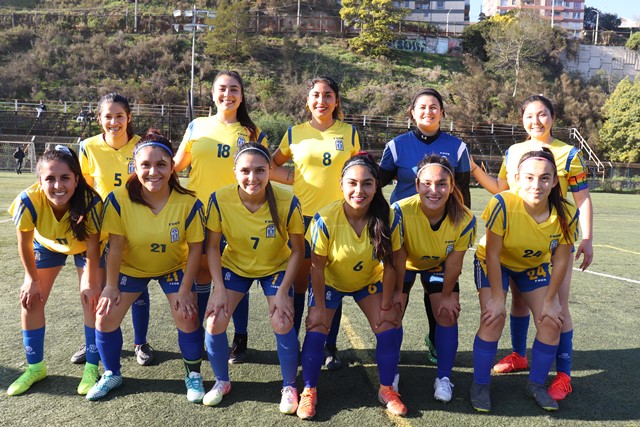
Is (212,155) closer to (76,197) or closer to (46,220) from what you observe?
(76,197)

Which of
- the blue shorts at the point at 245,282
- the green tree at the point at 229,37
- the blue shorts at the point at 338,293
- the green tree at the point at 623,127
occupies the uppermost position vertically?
the green tree at the point at 229,37

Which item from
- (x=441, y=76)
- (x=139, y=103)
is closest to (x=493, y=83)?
(x=441, y=76)

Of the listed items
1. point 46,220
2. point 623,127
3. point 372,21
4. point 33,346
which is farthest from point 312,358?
point 372,21

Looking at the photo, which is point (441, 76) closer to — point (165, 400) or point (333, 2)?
point (333, 2)

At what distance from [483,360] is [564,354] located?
632 mm

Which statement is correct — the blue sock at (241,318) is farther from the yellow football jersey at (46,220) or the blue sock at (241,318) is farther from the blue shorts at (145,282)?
the yellow football jersey at (46,220)

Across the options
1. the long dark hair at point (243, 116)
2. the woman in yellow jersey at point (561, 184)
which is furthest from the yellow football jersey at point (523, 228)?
the long dark hair at point (243, 116)

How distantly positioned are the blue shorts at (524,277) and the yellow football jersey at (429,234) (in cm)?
23

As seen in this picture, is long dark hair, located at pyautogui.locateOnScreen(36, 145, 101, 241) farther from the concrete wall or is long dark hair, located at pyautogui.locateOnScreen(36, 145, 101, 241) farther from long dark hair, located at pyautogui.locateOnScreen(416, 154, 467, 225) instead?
the concrete wall

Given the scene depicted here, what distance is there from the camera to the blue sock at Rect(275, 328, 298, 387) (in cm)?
302

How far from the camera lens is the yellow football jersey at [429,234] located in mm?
3203

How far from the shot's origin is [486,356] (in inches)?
121

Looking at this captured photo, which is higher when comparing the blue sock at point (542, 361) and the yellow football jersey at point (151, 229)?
the yellow football jersey at point (151, 229)

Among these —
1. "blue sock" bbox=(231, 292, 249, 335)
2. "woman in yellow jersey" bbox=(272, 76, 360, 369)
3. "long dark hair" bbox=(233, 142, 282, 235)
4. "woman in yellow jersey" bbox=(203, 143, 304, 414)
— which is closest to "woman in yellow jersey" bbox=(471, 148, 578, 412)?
"woman in yellow jersey" bbox=(272, 76, 360, 369)
